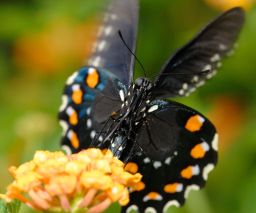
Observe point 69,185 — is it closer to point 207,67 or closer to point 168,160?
point 168,160

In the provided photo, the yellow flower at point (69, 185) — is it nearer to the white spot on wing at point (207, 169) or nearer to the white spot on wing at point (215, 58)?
the white spot on wing at point (207, 169)

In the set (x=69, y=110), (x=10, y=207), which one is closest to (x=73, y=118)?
(x=69, y=110)

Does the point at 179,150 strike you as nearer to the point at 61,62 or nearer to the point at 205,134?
the point at 205,134

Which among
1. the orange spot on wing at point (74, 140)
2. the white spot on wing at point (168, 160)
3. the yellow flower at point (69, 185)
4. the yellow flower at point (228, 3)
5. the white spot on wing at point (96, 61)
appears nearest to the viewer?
the yellow flower at point (69, 185)

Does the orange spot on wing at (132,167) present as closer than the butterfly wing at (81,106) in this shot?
Yes

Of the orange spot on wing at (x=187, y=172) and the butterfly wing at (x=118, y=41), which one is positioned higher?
the butterfly wing at (x=118, y=41)

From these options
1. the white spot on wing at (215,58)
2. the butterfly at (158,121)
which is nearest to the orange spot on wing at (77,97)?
the butterfly at (158,121)
